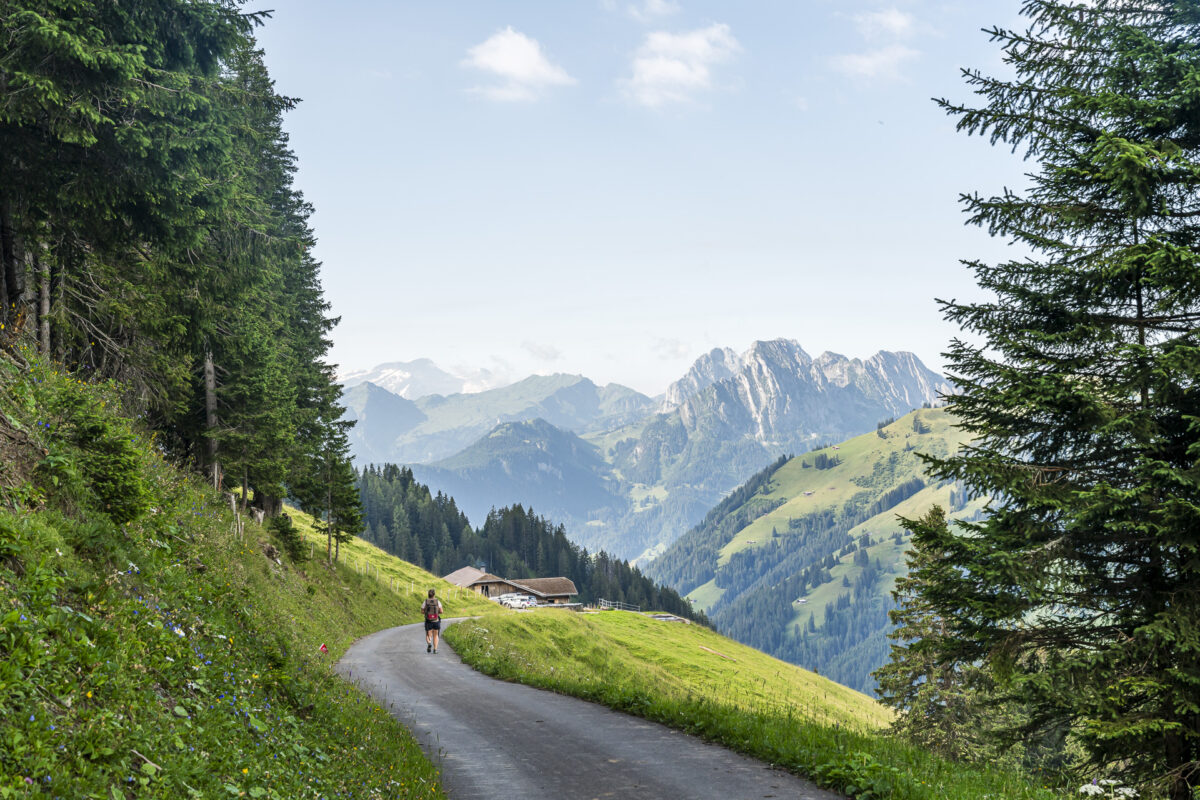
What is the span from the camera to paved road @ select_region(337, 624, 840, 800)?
9.39 metres

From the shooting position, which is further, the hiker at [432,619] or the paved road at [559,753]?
the hiker at [432,619]

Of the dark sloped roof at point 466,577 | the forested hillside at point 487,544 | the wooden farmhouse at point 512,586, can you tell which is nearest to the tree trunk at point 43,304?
the wooden farmhouse at point 512,586

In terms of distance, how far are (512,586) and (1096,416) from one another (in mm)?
125513

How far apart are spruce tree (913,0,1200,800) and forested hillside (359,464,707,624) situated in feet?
482

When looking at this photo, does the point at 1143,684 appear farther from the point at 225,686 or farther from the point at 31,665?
the point at 31,665

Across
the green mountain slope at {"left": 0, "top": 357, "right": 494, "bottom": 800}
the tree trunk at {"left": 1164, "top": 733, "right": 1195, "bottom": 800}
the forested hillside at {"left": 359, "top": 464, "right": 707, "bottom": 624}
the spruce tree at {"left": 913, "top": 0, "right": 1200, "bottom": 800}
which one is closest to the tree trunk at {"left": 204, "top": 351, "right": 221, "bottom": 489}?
the green mountain slope at {"left": 0, "top": 357, "right": 494, "bottom": 800}

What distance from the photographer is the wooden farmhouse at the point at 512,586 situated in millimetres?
126000

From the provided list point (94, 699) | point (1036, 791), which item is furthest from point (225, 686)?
point (1036, 791)

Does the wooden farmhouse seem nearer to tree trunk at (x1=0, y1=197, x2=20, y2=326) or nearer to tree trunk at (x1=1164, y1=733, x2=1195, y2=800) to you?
tree trunk at (x1=0, y1=197, x2=20, y2=326)

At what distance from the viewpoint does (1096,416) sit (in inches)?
448

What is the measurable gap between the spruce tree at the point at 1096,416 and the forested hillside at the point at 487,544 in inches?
5781

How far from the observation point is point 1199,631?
1009cm

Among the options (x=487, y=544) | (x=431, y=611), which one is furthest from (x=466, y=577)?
(x=431, y=611)

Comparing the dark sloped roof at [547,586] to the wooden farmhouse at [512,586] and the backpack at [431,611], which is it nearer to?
the wooden farmhouse at [512,586]
